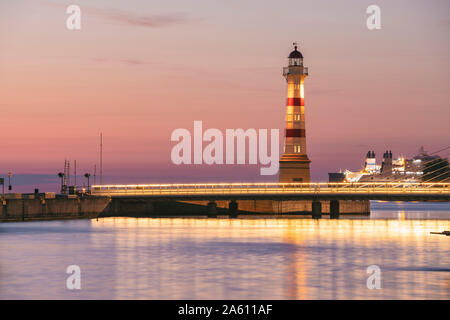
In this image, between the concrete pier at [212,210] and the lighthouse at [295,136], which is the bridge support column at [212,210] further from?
the lighthouse at [295,136]

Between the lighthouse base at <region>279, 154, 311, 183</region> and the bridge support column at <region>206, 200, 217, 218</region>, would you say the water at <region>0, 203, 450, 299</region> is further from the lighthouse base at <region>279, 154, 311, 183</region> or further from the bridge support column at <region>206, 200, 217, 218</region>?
the lighthouse base at <region>279, 154, 311, 183</region>

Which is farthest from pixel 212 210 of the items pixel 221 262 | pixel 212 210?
pixel 221 262

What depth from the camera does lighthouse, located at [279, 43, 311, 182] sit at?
113625 millimetres

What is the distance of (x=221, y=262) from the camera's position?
51250 mm

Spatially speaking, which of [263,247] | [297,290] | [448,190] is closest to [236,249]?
[263,247]

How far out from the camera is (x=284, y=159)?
11456cm

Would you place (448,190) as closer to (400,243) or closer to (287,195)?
(287,195)

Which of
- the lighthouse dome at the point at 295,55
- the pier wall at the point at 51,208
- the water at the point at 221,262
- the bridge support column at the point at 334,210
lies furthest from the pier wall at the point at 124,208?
the lighthouse dome at the point at 295,55

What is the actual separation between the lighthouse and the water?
103 feet

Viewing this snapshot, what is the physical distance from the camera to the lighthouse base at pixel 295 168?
114025 millimetres

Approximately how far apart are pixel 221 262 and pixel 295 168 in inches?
2522

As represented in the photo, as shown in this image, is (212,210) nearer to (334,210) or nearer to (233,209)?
(233,209)
